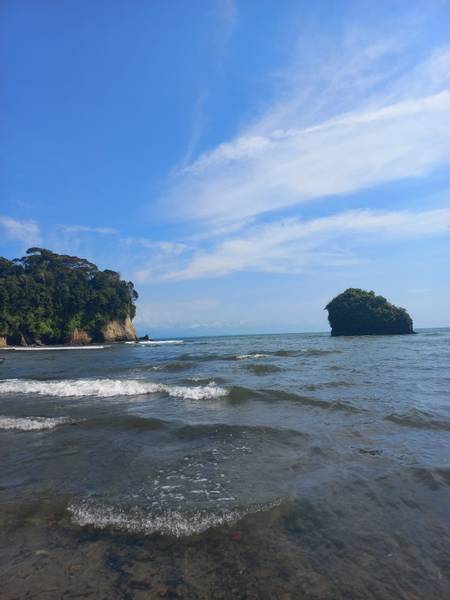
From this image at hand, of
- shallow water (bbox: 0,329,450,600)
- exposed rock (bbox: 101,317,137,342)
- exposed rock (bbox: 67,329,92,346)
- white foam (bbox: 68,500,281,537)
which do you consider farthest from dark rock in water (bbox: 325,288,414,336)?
white foam (bbox: 68,500,281,537)

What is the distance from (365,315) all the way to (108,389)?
78.3 meters

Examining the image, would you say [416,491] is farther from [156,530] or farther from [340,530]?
[156,530]

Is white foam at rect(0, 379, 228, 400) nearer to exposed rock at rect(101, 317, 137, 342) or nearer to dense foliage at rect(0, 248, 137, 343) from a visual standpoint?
dense foliage at rect(0, 248, 137, 343)

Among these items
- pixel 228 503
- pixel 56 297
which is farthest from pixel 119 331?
pixel 228 503

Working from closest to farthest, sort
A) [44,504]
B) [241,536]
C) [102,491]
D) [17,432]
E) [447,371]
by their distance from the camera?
[241,536], [44,504], [102,491], [17,432], [447,371]

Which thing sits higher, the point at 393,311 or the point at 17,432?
the point at 393,311

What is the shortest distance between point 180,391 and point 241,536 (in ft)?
28.2

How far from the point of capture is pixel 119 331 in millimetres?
80938

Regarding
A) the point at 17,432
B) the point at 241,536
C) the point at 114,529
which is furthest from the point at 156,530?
the point at 17,432

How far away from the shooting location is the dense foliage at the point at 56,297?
66.5 metres

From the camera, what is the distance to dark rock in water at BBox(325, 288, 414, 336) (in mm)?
79375

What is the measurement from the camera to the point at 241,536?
3.43 m

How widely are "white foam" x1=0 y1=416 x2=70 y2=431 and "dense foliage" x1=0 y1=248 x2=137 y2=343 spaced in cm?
6469

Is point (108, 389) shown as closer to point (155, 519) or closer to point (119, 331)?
point (155, 519)
